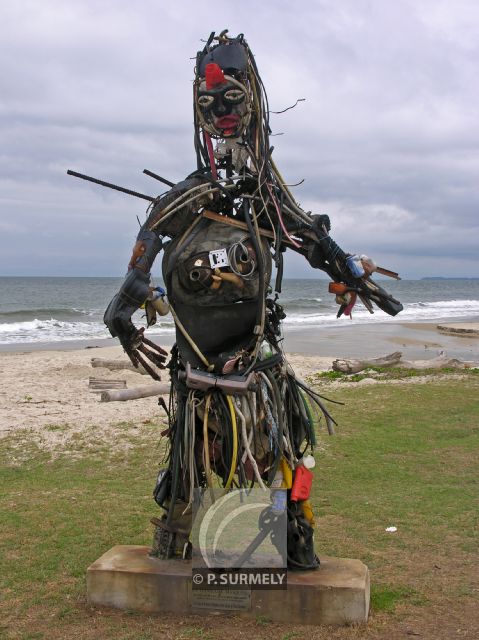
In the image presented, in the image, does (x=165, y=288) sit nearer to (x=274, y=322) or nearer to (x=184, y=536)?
(x=274, y=322)

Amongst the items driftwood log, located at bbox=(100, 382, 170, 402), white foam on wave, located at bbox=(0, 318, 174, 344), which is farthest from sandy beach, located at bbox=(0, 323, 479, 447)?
white foam on wave, located at bbox=(0, 318, 174, 344)

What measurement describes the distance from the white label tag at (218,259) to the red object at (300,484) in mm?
1182

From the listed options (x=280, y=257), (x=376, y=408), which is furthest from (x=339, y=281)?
(x=376, y=408)

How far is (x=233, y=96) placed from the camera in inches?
141

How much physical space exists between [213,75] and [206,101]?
0.45 ft

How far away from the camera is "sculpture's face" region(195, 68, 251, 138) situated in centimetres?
358

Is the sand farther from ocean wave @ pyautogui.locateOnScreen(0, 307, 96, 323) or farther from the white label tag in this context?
ocean wave @ pyautogui.locateOnScreen(0, 307, 96, 323)

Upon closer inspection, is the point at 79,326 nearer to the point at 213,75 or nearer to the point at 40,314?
A: the point at 40,314

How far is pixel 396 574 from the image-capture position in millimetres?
3992

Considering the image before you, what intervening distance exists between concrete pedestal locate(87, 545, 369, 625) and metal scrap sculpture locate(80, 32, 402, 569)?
16cm

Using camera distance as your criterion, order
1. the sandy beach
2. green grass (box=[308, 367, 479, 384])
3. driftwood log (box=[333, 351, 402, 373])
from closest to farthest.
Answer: the sandy beach, green grass (box=[308, 367, 479, 384]), driftwood log (box=[333, 351, 402, 373])

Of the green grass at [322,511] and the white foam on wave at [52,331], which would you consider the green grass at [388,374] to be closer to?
the green grass at [322,511]

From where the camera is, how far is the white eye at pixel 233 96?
11.7ft

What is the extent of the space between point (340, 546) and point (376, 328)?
1009 inches
